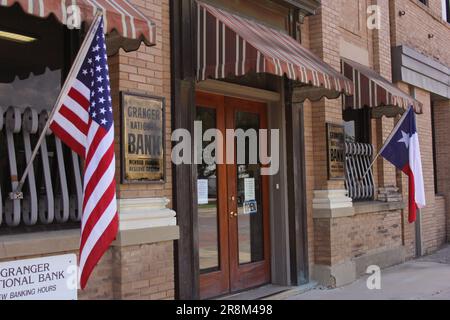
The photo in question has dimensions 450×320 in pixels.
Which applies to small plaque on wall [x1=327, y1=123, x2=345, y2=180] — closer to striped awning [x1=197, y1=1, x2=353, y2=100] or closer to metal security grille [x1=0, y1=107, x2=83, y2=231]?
striped awning [x1=197, y1=1, x2=353, y2=100]

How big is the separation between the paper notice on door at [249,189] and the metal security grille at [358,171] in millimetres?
1861

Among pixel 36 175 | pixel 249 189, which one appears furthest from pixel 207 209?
pixel 36 175

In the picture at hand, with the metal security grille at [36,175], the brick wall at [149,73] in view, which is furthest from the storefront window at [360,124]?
the metal security grille at [36,175]

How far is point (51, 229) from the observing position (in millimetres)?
4969

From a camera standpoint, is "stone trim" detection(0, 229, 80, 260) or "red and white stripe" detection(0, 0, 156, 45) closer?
"red and white stripe" detection(0, 0, 156, 45)

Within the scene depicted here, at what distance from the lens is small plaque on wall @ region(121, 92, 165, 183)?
5.32m

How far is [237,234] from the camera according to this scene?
24.5 feet

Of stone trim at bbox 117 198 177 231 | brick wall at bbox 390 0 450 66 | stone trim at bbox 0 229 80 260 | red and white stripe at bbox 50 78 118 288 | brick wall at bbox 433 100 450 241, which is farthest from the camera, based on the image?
brick wall at bbox 433 100 450 241

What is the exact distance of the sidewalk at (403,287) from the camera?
296 inches

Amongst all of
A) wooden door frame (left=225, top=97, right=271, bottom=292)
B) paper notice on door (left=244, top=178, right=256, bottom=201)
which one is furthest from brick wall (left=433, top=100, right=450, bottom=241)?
paper notice on door (left=244, top=178, right=256, bottom=201)

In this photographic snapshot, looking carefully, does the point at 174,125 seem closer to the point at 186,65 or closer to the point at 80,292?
the point at 186,65

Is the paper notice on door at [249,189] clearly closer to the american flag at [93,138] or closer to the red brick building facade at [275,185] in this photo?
the red brick building facade at [275,185]

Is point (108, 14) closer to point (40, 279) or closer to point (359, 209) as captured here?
point (40, 279)

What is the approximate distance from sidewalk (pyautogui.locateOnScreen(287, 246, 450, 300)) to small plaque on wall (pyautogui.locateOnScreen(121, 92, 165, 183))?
2971 millimetres
